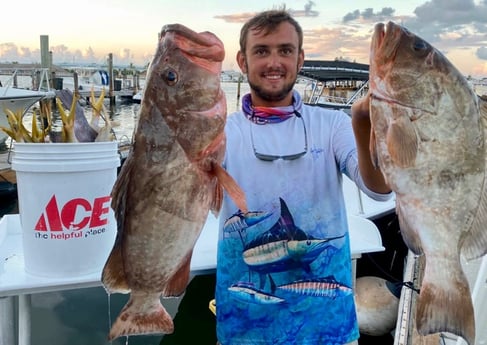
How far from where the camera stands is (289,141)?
238 cm

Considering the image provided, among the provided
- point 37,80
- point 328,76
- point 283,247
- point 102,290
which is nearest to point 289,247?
point 283,247

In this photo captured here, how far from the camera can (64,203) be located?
8.32 ft

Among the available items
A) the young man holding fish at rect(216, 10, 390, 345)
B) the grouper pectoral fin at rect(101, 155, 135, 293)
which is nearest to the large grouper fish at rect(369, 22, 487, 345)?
the young man holding fish at rect(216, 10, 390, 345)

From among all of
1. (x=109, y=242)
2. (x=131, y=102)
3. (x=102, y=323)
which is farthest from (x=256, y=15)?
(x=131, y=102)

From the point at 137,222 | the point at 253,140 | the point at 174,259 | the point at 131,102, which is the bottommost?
the point at 131,102

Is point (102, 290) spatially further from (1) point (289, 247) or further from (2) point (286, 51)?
(2) point (286, 51)

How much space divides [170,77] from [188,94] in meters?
0.10

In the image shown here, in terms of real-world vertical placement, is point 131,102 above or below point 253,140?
below

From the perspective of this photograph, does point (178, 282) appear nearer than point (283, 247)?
Yes

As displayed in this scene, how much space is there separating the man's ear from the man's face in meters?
0.06

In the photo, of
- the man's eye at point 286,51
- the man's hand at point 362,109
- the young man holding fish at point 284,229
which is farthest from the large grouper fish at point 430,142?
the man's eye at point 286,51

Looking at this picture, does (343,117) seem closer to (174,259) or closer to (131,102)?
(174,259)

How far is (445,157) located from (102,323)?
4406 mm

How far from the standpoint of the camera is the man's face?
2.35 m
